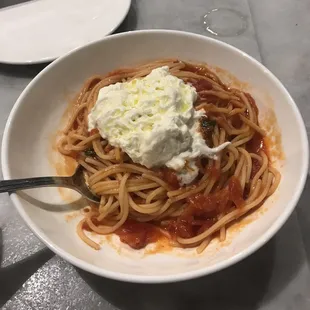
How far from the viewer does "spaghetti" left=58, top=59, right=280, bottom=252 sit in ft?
5.29

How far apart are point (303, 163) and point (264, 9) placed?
4.77 feet

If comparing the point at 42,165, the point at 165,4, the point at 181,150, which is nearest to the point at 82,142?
the point at 42,165

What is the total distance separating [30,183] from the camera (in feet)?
4.89

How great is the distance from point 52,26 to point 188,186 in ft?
4.44

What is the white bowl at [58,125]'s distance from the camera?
144cm

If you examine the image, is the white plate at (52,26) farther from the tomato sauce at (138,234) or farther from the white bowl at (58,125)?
the tomato sauce at (138,234)

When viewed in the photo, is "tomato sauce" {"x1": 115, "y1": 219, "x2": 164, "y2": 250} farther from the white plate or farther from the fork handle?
the white plate

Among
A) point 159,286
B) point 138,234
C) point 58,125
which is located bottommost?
point 159,286

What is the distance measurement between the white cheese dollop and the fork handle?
0.24 meters

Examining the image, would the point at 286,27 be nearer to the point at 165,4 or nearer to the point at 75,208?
the point at 165,4

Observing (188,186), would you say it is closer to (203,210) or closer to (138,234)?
(203,210)

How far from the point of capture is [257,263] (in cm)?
168

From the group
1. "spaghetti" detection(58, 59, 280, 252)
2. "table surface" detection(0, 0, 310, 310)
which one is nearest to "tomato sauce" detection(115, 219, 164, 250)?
"spaghetti" detection(58, 59, 280, 252)

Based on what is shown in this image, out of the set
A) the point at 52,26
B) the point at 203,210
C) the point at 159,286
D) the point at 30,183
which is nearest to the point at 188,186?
the point at 203,210
